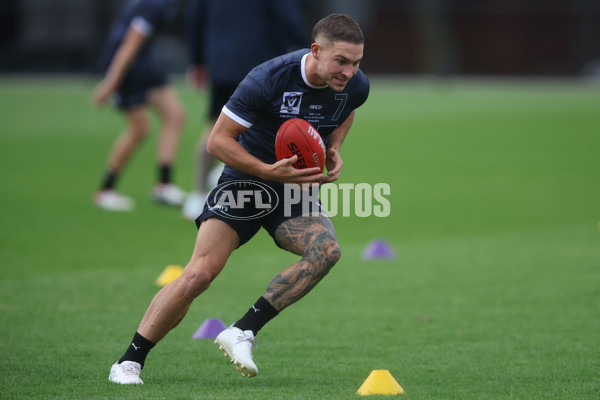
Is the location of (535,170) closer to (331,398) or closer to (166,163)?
(166,163)

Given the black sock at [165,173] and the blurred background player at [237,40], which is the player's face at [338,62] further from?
the black sock at [165,173]

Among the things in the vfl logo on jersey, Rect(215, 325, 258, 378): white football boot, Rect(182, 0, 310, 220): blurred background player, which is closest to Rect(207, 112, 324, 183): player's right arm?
the vfl logo on jersey

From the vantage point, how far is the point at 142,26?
1060 centimetres

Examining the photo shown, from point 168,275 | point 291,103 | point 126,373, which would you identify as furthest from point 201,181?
point 126,373

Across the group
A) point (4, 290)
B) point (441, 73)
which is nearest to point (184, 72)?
point (441, 73)

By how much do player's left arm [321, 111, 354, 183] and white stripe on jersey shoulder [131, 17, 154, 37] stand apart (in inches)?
213

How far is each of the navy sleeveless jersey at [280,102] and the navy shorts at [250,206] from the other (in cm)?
9

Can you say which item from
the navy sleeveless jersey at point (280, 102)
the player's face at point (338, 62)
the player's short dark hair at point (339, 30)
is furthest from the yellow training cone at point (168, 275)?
the player's short dark hair at point (339, 30)

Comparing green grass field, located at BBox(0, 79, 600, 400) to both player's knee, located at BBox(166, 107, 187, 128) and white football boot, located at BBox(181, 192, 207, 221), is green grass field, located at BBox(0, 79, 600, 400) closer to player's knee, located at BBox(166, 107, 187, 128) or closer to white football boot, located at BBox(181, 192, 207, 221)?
white football boot, located at BBox(181, 192, 207, 221)

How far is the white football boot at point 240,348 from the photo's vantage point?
4.80 m

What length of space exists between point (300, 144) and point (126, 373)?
147cm

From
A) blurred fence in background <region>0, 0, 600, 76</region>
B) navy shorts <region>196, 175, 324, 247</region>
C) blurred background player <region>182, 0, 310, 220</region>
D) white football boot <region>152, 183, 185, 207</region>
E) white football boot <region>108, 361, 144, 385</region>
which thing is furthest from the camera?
blurred fence in background <region>0, 0, 600, 76</region>

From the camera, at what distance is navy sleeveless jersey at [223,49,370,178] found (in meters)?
5.06

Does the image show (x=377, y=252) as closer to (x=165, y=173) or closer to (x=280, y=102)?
(x=165, y=173)
